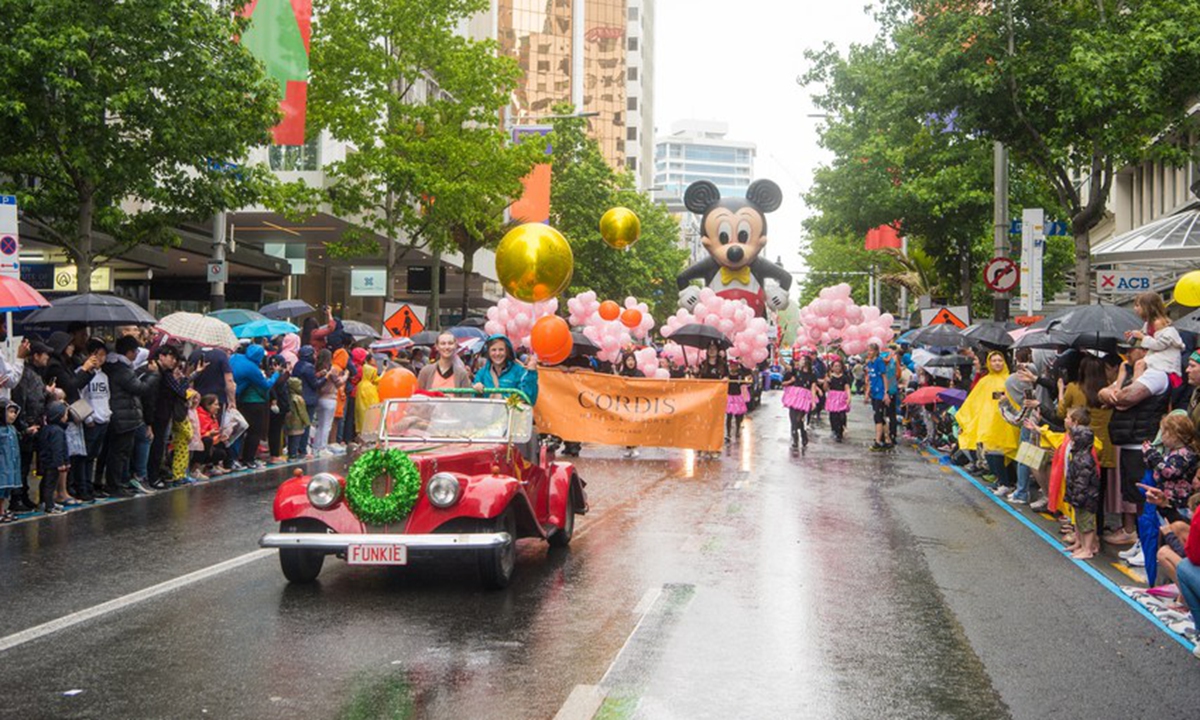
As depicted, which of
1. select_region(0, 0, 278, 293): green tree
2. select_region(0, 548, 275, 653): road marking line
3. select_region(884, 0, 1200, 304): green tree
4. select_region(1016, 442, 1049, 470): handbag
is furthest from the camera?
select_region(884, 0, 1200, 304): green tree

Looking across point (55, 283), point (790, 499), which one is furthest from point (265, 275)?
point (790, 499)

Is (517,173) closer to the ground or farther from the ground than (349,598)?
farther from the ground

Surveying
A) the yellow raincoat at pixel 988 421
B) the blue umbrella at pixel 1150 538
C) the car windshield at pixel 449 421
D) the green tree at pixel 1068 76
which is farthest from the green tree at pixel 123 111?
the blue umbrella at pixel 1150 538

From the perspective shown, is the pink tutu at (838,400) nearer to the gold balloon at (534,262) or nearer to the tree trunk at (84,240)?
the gold balloon at (534,262)

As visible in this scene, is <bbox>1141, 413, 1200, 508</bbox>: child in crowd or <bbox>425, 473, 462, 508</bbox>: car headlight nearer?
<bbox>425, 473, 462, 508</bbox>: car headlight

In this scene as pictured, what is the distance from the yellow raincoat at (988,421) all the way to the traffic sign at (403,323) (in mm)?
15045

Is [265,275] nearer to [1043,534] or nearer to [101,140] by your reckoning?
[101,140]

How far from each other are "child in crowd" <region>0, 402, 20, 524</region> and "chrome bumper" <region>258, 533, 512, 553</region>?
5315 millimetres

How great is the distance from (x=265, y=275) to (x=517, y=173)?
8.58 meters

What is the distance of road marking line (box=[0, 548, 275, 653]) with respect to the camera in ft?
26.5

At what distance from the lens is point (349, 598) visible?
9.39 meters

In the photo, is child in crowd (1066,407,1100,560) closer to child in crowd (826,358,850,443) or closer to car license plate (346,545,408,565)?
car license plate (346,545,408,565)

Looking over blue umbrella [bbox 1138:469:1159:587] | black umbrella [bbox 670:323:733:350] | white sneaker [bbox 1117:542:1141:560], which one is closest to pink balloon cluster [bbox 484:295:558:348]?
black umbrella [bbox 670:323:733:350]

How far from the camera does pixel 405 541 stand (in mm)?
9125
